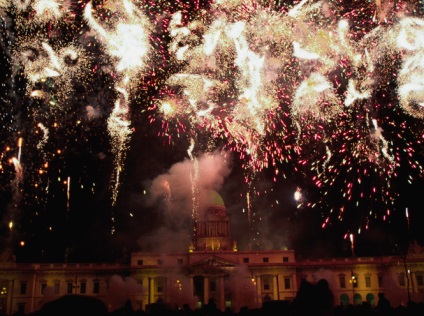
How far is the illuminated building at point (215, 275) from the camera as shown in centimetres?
5906

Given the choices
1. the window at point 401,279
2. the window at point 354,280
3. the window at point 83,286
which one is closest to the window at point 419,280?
the window at point 401,279

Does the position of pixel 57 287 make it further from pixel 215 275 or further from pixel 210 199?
pixel 210 199

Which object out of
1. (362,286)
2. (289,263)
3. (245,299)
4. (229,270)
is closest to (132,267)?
(229,270)

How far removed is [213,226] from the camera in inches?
2611

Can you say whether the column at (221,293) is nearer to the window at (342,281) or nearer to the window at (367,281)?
the window at (342,281)

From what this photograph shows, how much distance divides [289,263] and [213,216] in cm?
1243

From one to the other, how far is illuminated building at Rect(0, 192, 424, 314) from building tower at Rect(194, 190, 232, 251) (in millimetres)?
202

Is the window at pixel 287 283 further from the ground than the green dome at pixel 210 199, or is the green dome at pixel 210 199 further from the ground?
the green dome at pixel 210 199

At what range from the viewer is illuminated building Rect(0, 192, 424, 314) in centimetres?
5906

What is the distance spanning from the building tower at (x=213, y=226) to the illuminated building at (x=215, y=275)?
20 centimetres

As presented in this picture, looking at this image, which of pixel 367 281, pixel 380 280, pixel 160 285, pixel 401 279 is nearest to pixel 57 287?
pixel 160 285

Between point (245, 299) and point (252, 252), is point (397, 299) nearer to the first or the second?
point (245, 299)

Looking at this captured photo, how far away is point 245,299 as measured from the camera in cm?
5231

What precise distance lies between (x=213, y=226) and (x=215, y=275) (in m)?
7.46
